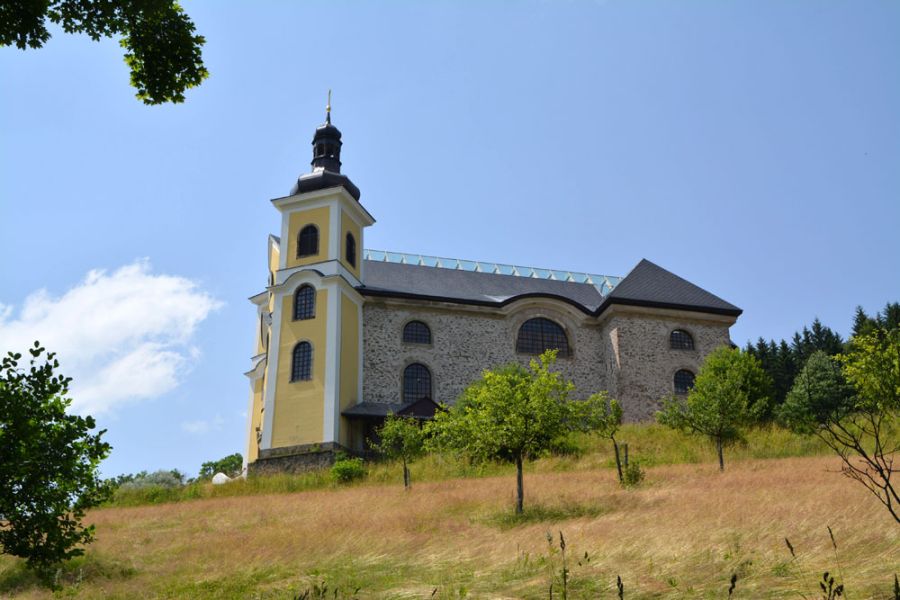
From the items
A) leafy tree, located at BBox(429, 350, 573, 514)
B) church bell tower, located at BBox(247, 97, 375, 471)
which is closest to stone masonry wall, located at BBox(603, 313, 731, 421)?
church bell tower, located at BBox(247, 97, 375, 471)

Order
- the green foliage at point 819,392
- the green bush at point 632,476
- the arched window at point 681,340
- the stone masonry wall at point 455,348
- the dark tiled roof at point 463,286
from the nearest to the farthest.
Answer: the green bush at point 632,476, the green foliage at point 819,392, the stone masonry wall at point 455,348, the dark tiled roof at point 463,286, the arched window at point 681,340

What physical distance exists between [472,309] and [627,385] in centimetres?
701

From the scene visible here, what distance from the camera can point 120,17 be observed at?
712cm

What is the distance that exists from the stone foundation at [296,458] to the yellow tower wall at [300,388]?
0.28m

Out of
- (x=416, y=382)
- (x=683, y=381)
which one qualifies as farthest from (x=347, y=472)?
(x=683, y=381)

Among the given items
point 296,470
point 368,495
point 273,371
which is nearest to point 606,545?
point 368,495

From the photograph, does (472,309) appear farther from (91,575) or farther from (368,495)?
(91,575)

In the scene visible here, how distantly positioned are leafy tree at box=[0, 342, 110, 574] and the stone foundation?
17.3 m

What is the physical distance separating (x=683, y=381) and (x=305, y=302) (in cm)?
1567

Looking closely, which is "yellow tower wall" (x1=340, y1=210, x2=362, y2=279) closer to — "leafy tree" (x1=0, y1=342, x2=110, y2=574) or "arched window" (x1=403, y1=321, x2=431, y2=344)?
"arched window" (x1=403, y1=321, x2=431, y2=344)

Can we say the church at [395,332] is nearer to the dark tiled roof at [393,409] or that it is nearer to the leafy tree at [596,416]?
the dark tiled roof at [393,409]

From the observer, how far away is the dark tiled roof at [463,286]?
110 feet

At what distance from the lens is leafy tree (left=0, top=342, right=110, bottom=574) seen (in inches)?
373

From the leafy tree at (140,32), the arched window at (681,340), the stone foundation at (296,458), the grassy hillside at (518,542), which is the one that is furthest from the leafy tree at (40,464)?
the arched window at (681,340)
